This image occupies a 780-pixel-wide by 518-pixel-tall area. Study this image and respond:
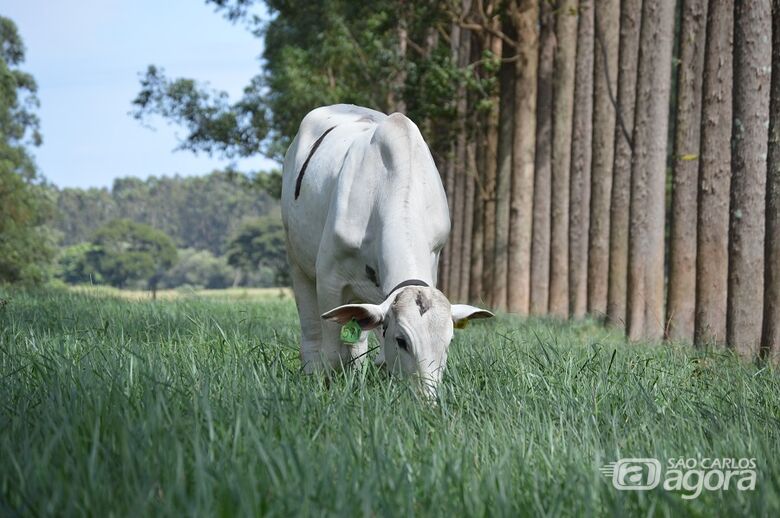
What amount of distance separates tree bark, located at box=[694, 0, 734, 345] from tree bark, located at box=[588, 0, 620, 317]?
192 inches

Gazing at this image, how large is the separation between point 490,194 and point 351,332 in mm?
16123

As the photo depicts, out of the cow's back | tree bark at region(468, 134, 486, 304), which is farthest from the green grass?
tree bark at region(468, 134, 486, 304)

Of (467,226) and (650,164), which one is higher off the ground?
(650,164)

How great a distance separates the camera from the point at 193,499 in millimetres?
3209

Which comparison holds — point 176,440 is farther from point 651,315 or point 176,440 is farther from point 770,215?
point 651,315

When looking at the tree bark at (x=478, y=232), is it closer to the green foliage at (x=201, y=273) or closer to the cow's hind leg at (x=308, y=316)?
the cow's hind leg at (x=308, y=316)

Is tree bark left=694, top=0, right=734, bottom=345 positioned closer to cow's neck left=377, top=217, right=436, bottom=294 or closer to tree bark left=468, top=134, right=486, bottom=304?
cow's neck left=377, top=217, right=436, bottom=294

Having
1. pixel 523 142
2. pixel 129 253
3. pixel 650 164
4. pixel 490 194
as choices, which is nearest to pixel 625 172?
pixel 650 164

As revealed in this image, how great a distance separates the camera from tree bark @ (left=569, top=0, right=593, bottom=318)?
1775cm

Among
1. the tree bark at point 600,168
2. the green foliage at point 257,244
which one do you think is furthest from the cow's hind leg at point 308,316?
the green foliage at point 257,244

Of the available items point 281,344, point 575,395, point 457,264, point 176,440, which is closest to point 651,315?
point 281,344

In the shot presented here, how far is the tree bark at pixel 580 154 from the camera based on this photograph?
1775 cm

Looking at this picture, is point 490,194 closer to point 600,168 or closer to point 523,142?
point 523,142

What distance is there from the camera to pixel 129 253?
111 m
